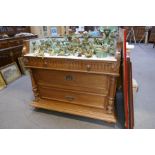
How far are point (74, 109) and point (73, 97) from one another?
15 cm

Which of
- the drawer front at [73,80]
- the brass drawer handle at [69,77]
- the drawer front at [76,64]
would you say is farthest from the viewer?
the brass drawer handle at [69,77]

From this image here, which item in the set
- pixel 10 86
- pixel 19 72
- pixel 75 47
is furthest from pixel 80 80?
pixel 19 72

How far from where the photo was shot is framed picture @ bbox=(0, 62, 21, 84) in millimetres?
2910

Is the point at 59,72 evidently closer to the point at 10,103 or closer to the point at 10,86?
the point at 10,103

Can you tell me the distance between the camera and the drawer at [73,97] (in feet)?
5.87

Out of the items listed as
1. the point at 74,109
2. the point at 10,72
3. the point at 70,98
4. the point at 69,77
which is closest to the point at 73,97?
the point at 70,98

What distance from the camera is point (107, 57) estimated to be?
1579mm

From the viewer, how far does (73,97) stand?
6.24 ft

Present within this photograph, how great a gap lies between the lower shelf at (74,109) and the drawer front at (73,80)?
0.26m

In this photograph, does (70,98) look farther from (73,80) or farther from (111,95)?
(111,95)

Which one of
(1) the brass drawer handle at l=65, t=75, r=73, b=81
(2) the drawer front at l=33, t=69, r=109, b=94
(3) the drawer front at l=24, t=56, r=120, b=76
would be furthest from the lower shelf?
(3) the drawer front at l=24, t=56, r=120, b=76

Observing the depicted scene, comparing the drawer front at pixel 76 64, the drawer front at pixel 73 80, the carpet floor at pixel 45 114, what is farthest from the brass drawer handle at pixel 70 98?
the drawer front at pixel 76 64

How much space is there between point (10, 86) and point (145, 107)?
240 centimetres

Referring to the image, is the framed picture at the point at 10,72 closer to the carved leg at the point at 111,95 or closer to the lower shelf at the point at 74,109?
the lower shelf at the point at 74,109
